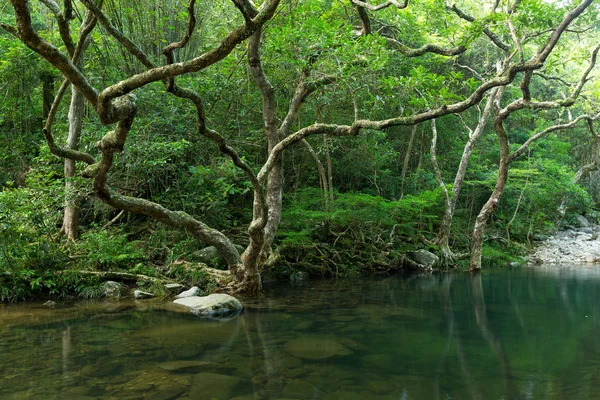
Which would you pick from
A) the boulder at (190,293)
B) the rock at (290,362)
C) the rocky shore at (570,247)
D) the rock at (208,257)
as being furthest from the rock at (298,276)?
the rocky shore at (570,247)

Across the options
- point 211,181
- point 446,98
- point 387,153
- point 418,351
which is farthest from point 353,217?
A: point 418,351

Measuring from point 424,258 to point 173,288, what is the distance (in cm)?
884

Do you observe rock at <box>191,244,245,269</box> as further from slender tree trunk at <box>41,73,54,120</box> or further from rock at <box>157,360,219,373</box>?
slender tree trunk at <box>41,73,54,120</box>

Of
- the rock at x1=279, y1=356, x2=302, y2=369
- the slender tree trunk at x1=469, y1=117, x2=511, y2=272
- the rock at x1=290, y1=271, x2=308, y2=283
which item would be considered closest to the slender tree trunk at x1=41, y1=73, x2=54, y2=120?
the rock at x1=290, y1=271, x2=308, y2=283

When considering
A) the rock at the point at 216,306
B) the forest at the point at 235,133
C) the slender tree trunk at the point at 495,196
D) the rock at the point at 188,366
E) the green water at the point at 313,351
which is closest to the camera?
the green water at the point at 313,351

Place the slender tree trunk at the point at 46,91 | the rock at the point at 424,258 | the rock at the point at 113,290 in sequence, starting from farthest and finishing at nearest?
1. the rock at the point at 424,258
2. the slender tree trunk at the point at 46,91
3. the rock at the point at 113,290

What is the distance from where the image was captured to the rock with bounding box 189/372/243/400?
365 cm

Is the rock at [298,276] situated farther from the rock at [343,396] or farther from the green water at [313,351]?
the rock at [343,396]

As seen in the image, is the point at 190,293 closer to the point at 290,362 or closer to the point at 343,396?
the point at 290,362

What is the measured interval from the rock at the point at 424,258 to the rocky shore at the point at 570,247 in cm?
540

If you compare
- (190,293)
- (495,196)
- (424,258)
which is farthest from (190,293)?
(495,196)

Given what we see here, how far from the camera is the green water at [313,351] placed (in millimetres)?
3836

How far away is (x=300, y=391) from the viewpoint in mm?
3793

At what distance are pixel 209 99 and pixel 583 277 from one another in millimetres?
11325
